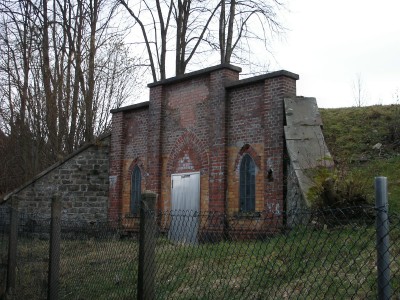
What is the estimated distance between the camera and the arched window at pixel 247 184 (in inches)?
510

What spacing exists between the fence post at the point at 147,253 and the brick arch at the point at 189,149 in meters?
8.94

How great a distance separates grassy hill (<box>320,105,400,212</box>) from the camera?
11047mm

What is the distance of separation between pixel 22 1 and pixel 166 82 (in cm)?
835

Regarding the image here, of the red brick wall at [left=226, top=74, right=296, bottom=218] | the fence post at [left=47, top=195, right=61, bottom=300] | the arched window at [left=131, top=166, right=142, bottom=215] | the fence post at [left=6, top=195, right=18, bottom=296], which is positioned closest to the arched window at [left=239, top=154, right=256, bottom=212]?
the red brick wall at [left=226, top=74, right=296, bottom=218]

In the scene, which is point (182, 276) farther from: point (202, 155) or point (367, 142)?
point (367, 142)

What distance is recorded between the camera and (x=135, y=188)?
16547mm

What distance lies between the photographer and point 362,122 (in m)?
15.0

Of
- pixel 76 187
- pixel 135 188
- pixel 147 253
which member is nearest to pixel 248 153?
pixel 135 188

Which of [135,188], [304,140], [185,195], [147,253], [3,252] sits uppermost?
[304,140]

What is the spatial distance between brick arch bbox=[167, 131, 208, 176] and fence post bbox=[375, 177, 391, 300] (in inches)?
427

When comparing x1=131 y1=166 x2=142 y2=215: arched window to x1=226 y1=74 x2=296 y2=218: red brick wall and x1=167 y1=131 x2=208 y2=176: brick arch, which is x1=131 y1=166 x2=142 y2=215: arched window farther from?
x1=226 y1=74 x2=296 y2=218: red brick wall

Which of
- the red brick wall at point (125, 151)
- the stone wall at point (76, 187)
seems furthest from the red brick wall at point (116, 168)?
the stone wall at point (76, 187)

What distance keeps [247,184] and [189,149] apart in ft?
7.61

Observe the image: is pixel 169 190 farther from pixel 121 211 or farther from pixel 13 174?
pixel 13 174
